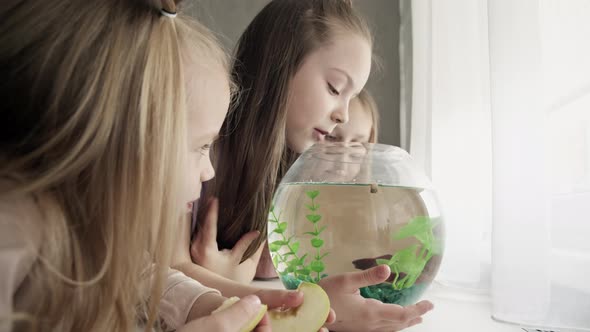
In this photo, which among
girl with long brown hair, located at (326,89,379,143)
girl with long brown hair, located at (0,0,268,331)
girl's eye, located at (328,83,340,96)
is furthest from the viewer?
girl with long brown hair, located at (326,89,379,143)

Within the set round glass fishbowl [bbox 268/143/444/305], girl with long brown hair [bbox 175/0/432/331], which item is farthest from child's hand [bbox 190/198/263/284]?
round glass fishbowl [bbox 268/143/444/305]

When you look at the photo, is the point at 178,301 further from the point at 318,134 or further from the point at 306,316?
the point at 318,134

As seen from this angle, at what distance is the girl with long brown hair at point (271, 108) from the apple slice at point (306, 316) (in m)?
0.54

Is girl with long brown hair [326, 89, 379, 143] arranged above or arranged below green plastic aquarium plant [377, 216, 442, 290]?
above

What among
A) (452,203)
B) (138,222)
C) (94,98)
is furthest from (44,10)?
(452,203)

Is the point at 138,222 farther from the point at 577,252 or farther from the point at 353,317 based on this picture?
the point at 577,252

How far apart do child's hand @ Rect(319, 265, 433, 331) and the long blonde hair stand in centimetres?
26

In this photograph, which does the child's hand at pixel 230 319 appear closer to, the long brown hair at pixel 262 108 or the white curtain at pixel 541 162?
the white curtain at pixel 541 162

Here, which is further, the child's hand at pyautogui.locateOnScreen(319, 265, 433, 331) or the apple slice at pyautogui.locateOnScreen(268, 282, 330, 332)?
the child's hand at pyautogui.locateOnScreen(319, 265, 433, 331)

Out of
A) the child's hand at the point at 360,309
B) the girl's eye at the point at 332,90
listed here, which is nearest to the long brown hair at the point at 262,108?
the girl's eye at the point at 332,90

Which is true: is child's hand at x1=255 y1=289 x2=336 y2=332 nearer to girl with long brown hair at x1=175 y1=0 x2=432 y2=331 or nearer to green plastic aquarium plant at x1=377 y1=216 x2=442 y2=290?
green plastic aquarium plant at x1=377 y1=216 x2=442 y2=290

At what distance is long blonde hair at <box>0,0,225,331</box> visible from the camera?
57cm

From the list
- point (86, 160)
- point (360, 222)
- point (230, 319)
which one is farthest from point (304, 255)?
point (86, 160)

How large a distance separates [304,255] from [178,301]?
0.21 metres
